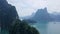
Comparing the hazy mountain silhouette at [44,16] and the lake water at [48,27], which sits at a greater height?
the hazy mountain silhouette at [44,16]

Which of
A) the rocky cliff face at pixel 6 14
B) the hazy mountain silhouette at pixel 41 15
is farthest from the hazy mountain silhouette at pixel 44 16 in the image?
the rocky cliff face at pixel 6 14

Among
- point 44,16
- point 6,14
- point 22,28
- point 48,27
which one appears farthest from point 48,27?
point 6,14

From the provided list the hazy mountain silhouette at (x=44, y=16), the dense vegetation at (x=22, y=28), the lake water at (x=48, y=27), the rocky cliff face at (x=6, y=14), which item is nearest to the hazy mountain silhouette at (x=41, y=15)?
the hazy mountain silhouette at (x=44, y=16)

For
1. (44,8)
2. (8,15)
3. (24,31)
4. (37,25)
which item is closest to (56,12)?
(44,8)

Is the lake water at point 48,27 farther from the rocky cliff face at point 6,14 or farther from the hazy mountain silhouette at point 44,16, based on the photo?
the rocky cliff face at point 6,14

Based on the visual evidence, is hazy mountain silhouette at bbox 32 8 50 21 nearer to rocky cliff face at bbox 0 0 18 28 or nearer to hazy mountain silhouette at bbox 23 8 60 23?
hazy mountain silhouette at bbox 23 8 60 23
